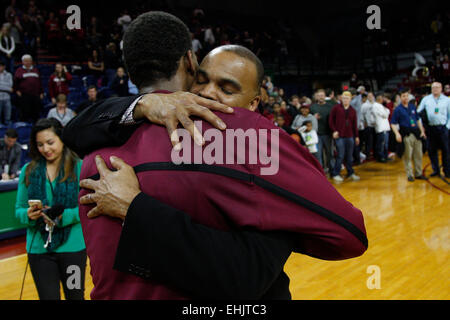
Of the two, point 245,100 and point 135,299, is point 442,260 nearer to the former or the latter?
point 245,100

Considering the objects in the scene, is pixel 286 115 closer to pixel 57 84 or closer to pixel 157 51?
pixel 57 84

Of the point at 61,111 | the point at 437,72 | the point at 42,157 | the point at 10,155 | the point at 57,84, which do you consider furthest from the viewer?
the point at 437,72

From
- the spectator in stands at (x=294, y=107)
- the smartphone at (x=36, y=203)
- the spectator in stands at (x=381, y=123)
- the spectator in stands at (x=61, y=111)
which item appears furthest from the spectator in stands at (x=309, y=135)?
the smartphone at (x=36, y=203)

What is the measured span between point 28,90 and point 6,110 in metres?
0.53

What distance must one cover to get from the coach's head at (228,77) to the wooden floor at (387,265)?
2405 millimetres

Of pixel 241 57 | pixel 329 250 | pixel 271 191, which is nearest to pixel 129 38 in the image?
pixel 241 57

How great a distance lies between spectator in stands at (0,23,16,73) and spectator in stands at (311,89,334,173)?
609 centimetres

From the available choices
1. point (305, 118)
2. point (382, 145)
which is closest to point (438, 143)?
point (382, 145)

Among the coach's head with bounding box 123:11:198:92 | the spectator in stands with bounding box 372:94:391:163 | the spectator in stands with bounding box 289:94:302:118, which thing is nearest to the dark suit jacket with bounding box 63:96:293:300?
the coach's head with bounding box 123:11:198:92

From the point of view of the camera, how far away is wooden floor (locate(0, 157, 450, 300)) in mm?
3312

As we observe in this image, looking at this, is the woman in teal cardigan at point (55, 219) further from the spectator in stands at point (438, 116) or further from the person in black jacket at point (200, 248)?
the spectator in stands at point (438, 116)

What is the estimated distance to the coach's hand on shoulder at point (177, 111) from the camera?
892 mm

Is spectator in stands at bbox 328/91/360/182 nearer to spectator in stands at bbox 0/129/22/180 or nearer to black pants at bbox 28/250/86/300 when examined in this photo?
spectator in stands at bbox 0/129/22/180

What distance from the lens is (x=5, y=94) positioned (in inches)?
289
